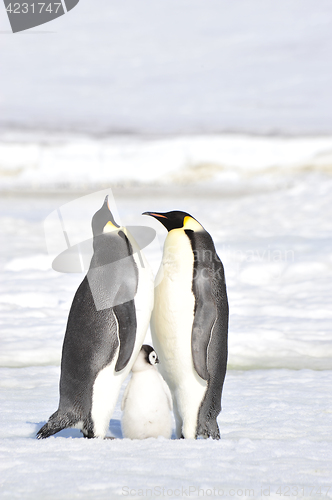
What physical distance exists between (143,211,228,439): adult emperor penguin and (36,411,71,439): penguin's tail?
548 millimetres

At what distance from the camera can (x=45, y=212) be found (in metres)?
14.4

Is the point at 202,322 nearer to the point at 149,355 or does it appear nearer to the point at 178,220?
the point at 149,355

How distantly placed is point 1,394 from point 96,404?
3.52 feet

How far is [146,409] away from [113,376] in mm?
203

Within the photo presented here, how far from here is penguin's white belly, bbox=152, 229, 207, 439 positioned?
258cm

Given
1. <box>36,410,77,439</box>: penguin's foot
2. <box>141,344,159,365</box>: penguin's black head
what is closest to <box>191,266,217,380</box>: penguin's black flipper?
<box>141,344,159,365</box>: penguin's black head

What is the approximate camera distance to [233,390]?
3.51 m

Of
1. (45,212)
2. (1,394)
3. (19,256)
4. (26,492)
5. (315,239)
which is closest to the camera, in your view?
(26,492)

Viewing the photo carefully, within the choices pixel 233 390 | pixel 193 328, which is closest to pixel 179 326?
pixel 193 328

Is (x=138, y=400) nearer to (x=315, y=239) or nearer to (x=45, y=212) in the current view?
(x=315, y=239)

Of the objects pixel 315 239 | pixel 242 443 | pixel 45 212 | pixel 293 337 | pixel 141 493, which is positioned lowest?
pixel 45 212

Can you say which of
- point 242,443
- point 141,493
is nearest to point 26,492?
point 141,493

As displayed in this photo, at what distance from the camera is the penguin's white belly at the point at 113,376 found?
2.42 m
